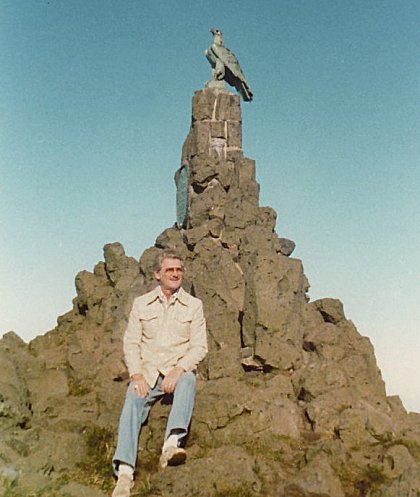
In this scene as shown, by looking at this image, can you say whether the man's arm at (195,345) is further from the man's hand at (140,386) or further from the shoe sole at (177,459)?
the shoe sole at (177,459)

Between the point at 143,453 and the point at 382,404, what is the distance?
6708 millimetres

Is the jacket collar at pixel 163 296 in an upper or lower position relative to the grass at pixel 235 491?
upper

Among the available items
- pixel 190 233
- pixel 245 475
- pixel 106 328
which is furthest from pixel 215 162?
pixel 245 475

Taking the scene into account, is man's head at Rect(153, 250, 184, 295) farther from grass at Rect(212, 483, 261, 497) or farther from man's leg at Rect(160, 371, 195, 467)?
grass at Rect(212, 483, 261, 497)

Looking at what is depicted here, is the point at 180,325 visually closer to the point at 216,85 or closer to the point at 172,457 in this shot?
the point at 172,457

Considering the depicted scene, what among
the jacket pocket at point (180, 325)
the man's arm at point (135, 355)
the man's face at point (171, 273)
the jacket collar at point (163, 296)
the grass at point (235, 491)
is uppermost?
the man's face at point (171, 273)

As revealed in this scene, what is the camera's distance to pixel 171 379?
7570 mm

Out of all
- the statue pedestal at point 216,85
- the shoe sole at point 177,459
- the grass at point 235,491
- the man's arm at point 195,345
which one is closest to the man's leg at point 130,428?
the shoe sole at point 177,459

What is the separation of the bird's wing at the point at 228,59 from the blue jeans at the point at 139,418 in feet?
44.6

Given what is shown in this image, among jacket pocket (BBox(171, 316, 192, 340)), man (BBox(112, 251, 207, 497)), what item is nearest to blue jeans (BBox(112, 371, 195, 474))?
man (BBox(112, 251, 207, 497))

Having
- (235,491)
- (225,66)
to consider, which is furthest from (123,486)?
(225,66)

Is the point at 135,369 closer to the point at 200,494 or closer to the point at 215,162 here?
the point at 200,494

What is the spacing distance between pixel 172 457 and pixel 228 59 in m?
15.0

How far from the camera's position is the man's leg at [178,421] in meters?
7.31
